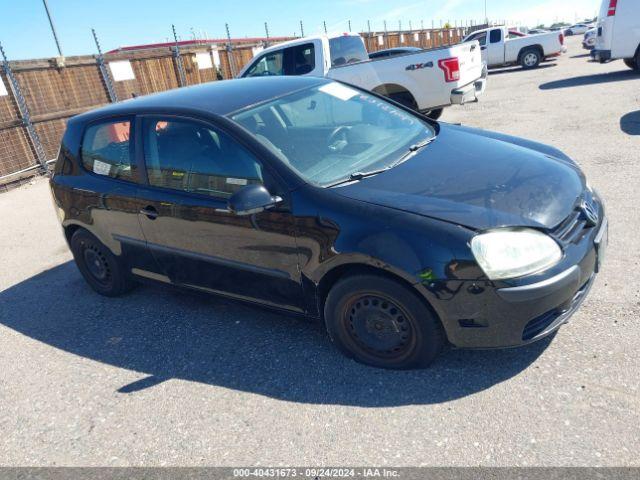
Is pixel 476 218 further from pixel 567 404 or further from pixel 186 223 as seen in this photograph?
pixel 186 223

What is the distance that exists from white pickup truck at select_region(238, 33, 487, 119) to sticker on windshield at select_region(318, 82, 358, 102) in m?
4.71

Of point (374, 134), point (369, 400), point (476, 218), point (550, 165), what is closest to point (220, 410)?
point (369, 400)

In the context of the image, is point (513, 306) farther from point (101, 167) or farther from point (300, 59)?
point (300, 59)

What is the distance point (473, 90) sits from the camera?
877 centimetres

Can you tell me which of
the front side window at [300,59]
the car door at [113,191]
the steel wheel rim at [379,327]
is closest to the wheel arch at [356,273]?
the steel wheel rim at [379,327]

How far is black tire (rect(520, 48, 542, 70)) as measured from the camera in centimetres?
1850

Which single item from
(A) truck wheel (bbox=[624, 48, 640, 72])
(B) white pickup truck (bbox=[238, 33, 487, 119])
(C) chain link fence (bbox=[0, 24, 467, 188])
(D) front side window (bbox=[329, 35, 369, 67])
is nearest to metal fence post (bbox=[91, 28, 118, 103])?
(C) chain link fence (bbox=[0, 24, 467, 188])

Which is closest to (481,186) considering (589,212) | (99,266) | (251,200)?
(589,212)

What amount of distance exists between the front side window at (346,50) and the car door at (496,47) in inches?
432

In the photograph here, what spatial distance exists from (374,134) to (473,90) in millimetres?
5987

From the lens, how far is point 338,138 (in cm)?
346

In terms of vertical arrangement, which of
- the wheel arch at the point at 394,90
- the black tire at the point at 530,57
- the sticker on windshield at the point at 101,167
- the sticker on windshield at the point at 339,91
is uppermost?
the sticker on windshield at the point at 339,91

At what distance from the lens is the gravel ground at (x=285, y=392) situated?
2.39 meters

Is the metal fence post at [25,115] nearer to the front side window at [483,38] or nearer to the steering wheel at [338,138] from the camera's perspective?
the steering wheel at [338,138]
